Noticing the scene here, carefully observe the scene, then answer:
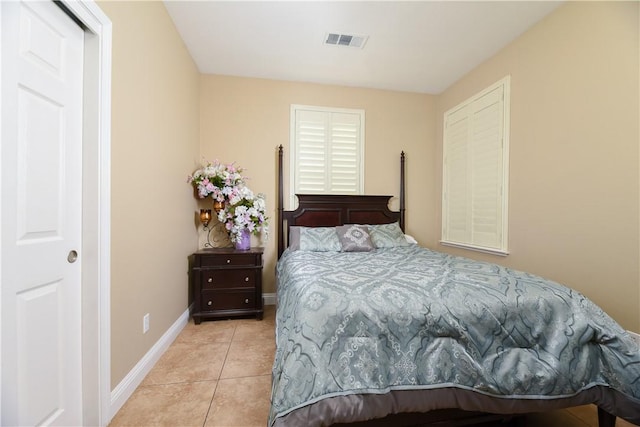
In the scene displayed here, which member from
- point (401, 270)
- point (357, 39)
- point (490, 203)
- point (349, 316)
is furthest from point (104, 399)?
point (490, 203)

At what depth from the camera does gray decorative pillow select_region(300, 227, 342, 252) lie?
2682 mm

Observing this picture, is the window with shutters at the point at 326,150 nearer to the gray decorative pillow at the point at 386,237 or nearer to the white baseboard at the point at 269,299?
the gray decorative pillow at the point at 386,237

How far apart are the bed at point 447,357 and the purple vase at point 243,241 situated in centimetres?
163

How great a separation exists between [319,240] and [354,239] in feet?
1.22

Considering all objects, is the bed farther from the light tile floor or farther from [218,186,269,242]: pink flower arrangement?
[218,186,269,242]: pink flower arrangement

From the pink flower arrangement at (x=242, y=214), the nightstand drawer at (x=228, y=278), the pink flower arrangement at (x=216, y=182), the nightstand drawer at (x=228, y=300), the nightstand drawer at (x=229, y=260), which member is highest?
the pink flower arrangement at (x=216, y=182)

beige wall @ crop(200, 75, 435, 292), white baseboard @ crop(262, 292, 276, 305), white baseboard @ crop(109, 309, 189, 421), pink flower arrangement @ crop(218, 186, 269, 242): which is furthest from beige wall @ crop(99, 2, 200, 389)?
white baseboard @ crop(262, 292, 276, 305)

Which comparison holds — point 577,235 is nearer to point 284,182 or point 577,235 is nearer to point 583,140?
point 583,140

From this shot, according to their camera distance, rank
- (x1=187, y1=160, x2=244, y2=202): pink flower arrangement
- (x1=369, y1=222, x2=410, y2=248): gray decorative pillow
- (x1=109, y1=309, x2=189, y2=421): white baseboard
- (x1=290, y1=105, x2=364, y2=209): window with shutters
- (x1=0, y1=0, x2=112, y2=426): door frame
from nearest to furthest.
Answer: (x1=0, y1=0, x2=112, y2=426): door frame
(x1=109, y1=309, x2=189, y2=421): white baseboard
(x1=187, y1=160, x2=244, y2=202): pink flower arrangement
(x1=369, y1=222, x2=410, y2=248): gray decorative pillow
(x1=290, y1=105, x2=364, y2=209): window with shutters

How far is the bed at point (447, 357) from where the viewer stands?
1.05m

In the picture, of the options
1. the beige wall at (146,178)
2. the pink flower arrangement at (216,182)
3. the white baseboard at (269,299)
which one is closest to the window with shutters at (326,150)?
the pink flower arrangement at (216,182)

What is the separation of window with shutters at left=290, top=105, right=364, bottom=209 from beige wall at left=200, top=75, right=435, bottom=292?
10 cm

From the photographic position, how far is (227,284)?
2.65 m

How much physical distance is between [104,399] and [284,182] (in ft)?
8.08
